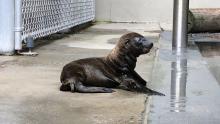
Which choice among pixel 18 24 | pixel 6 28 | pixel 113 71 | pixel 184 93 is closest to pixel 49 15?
pixel 18 24

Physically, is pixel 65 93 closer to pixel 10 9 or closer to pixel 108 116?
pixel 108 116

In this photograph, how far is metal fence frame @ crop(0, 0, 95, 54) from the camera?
869 centimetres

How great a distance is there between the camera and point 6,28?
8.70 meters

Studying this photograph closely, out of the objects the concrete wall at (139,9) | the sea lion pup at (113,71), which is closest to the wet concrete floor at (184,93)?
the sea lion pup at (113,71)

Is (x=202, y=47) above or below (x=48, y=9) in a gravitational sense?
→ below

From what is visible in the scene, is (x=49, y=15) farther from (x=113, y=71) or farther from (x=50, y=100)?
(x=50, y=100)

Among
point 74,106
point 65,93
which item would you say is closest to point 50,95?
point 65,93

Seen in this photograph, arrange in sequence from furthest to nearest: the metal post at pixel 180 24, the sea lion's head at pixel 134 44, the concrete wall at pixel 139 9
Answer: the concrete wall at pixel 139 9 → the metal post at pixel 180 24 → the sea lion's head at pixel 134 44

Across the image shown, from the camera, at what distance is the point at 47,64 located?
25.7 ft

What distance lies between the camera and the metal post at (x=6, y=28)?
8672 millimetres

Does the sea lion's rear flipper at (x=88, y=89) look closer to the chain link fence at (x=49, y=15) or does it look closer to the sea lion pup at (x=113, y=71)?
the sea lion pup at (x=113, y=71)

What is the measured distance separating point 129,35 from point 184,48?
4263mm

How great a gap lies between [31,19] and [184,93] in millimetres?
4671

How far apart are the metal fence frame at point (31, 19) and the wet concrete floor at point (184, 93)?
7.78 feet
